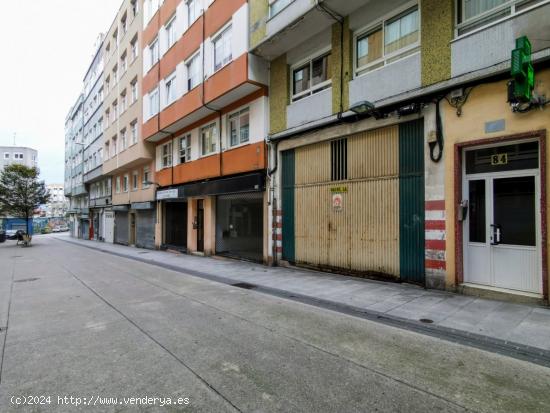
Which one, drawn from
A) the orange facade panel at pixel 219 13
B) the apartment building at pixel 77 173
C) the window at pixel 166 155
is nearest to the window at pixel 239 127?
the orange facade panel at pixel 219 13

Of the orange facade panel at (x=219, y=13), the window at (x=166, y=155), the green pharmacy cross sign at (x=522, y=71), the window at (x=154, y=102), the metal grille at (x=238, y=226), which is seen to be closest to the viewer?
the green pharmacy cross sign at (x=522, y=71)

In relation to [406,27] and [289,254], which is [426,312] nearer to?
[289,254]

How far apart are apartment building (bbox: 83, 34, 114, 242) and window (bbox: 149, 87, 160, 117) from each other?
1239cm

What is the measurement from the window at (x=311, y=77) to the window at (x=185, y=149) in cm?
786

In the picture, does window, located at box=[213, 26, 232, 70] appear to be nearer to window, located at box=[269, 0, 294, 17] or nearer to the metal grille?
window, located at box=[269, 0, 294, 17]

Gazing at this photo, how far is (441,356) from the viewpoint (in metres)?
4.05

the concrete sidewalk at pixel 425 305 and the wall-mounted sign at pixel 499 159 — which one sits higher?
the wall-mounted sign at pixel 499 159

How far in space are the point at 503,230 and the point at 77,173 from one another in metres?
45.8

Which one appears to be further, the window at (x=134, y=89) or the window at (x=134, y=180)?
the window at (x=134, y=180)

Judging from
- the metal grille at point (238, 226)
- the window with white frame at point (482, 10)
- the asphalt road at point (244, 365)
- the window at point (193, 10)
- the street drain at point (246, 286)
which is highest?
the window at point (193, 10)

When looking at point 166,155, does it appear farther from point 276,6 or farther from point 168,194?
point 276,6

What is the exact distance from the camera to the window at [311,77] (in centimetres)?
1021

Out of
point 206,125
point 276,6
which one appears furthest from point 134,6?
point 276,6

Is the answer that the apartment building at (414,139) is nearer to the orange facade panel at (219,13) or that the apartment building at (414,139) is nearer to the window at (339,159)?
the window at (339,159)
